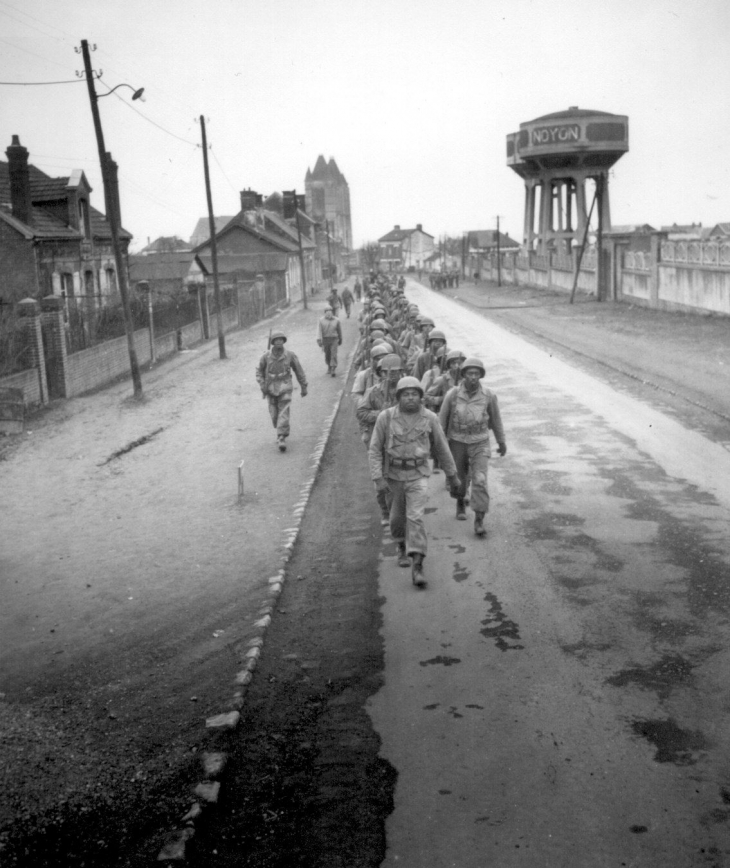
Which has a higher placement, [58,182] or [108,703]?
[58,182]

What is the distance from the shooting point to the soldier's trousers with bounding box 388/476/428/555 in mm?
8047

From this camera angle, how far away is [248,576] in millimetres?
8664

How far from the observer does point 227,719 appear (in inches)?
228

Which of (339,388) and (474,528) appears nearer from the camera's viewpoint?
(474,528)

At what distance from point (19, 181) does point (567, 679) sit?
31442 millimetres

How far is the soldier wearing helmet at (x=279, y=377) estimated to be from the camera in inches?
563

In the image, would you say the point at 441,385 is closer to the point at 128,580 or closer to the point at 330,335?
the point at 128,580

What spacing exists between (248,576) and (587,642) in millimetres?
3360

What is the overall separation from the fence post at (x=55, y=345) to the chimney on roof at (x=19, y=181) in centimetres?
1365

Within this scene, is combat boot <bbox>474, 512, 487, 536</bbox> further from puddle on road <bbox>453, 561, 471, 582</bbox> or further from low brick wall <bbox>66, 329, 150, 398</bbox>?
low brick wall <bbox>66, 329, 150, 398</bbox>

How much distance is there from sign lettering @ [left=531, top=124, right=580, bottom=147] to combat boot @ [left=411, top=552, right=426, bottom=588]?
185ft

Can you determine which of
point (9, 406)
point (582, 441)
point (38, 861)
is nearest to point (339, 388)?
point (9, 406)

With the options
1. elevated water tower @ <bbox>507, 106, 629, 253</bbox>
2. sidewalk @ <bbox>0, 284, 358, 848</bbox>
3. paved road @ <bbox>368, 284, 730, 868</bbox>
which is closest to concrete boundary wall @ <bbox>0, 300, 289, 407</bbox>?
sidewalk @ <bbox>0, 284, 358, 848</bbox>

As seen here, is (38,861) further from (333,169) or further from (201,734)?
(333,169)
